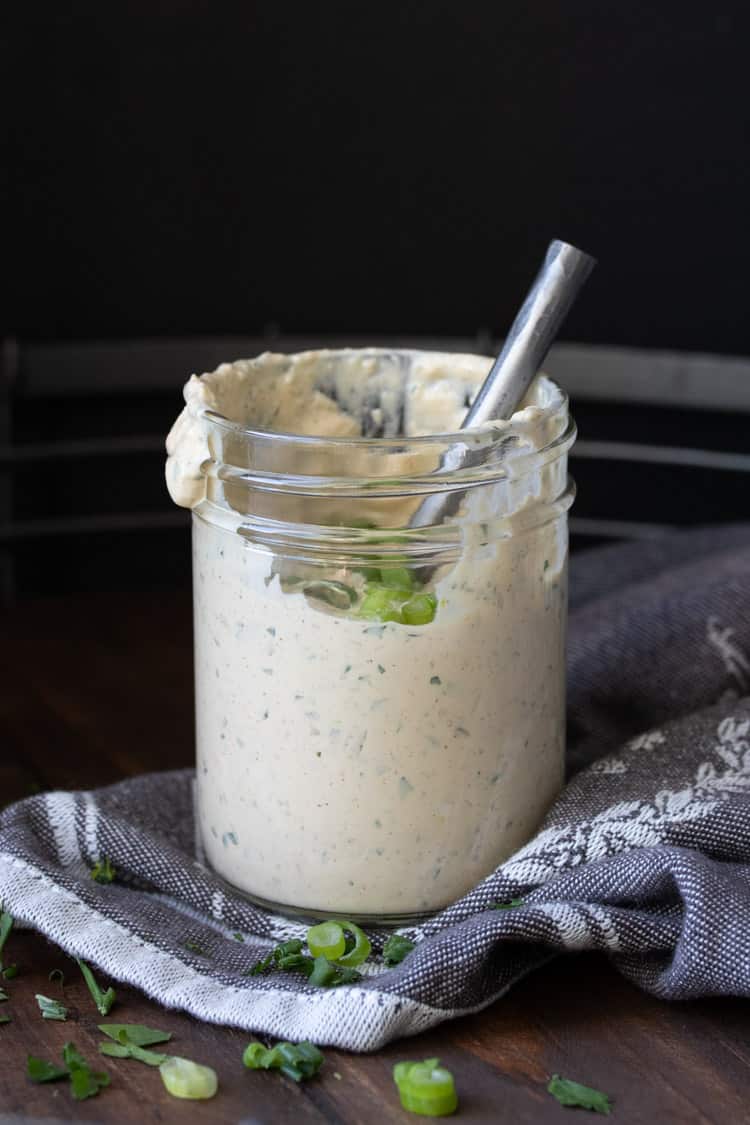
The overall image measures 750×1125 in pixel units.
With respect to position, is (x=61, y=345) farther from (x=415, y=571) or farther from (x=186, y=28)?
(x=415, y=571)

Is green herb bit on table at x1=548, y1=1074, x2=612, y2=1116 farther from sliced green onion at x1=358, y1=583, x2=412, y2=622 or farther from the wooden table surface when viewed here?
sliced green onion at x1=358, y1=583, x2=412, y2=622

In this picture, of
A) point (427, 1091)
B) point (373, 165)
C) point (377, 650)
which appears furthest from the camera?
point (373, 165)

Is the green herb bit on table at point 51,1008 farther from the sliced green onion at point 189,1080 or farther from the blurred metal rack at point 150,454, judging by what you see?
the blurred metal rack at point 150,454

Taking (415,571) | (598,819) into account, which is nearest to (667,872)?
(598,819)

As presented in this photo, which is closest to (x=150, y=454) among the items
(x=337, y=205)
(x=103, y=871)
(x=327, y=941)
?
(x=337, y=205)

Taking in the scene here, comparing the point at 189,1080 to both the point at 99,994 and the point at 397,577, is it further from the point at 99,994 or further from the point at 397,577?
the point at 397,577

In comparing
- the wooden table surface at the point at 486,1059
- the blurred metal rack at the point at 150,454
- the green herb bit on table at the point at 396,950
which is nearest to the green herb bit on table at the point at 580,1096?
the wooden table surface at the point at 486,1059
